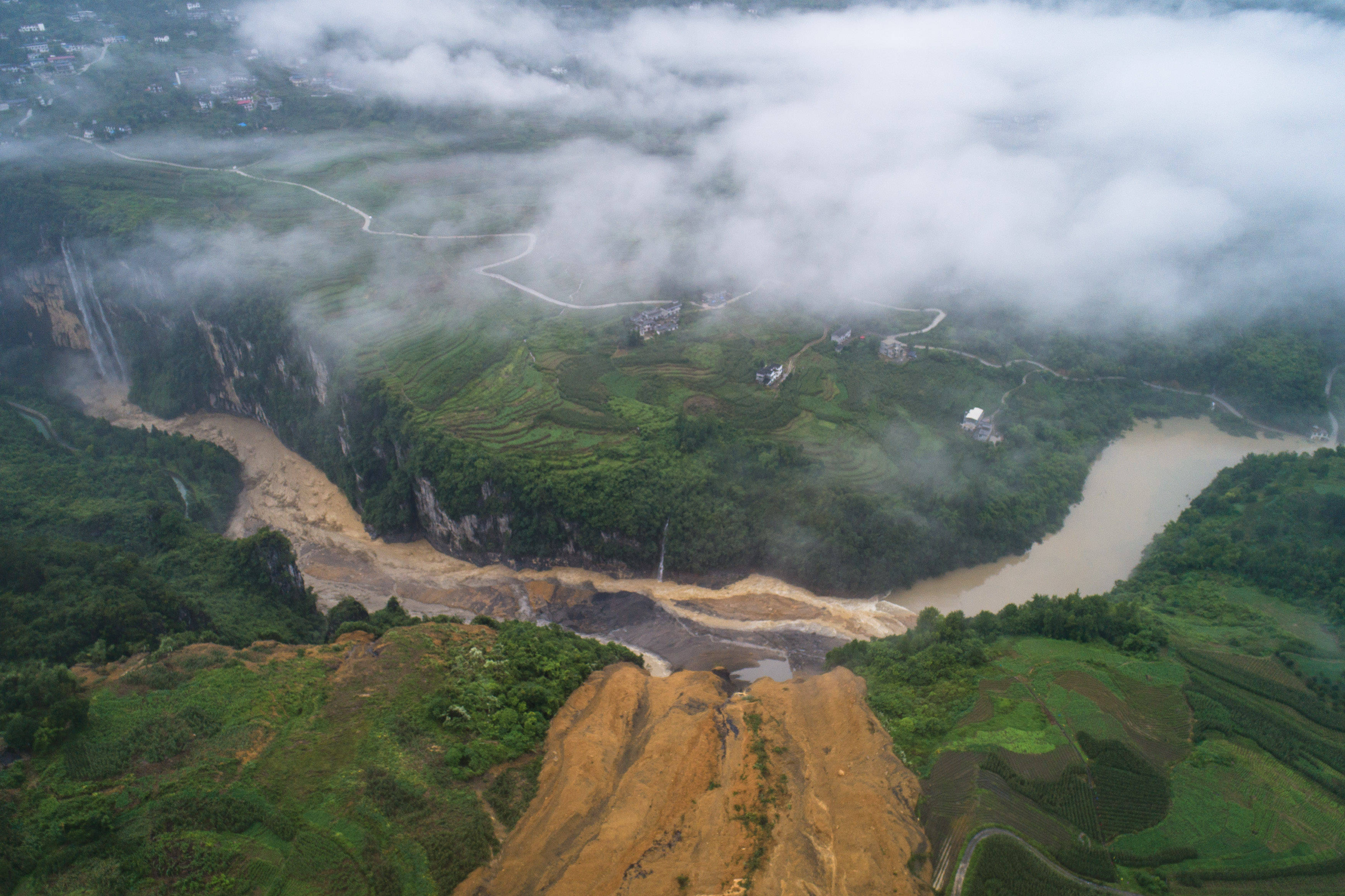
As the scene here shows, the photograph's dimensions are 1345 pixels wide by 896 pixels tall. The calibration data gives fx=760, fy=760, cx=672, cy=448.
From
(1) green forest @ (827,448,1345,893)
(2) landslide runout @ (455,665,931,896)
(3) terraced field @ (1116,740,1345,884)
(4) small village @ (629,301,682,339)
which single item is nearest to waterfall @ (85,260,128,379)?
(4) small village @ (629,301,682,339)

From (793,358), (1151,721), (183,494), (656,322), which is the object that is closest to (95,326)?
(183,494)

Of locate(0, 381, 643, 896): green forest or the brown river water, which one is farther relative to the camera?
the brown river water

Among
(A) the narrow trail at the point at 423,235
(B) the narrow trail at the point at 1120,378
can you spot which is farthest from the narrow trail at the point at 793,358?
(A) the narrow trail at the point at 423,235

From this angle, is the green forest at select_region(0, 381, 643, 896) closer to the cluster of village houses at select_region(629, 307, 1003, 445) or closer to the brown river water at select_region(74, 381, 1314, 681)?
the brown river water at select_region(74, 381, 1314, 681)

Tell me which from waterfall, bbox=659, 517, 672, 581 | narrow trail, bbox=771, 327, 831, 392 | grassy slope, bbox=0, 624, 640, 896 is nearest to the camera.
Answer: grassy slope, bbox=0, 624, 640, 896

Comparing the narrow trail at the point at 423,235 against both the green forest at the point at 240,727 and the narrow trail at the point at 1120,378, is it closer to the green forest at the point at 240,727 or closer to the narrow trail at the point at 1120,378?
the narrow trail at the point at 1120,378
